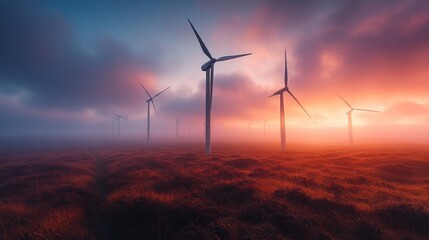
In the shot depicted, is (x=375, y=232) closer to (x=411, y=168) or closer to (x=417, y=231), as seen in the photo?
(x=417, y=231)

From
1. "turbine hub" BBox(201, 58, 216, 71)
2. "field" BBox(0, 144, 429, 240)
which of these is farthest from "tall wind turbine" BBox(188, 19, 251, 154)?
"field" BBox(0, 144, 429, 240)

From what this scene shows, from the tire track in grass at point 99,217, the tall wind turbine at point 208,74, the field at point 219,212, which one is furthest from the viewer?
the tall wind turbine at point 208,74

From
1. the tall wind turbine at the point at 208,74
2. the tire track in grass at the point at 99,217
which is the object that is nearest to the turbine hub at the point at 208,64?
the tall wind turbine at the point at 208,74

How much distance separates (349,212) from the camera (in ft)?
39.8

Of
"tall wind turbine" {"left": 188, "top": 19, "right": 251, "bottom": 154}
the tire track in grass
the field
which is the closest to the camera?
the field

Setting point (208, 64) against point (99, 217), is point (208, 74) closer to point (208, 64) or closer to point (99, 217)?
point (208, 64)

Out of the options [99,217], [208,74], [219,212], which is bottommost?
[99,217]

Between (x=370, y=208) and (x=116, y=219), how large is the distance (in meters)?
15.6

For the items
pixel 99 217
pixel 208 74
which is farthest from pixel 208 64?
pixel 99 217

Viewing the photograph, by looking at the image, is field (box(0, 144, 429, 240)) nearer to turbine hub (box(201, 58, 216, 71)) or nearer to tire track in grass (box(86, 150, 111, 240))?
tire track in grass (box(86, 150, 111, 240))

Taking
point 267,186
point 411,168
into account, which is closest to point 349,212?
point 267,186

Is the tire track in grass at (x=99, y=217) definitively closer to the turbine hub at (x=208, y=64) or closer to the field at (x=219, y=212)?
the field at (x=219, y=212)

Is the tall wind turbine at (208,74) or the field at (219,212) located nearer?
the field at (219,212)

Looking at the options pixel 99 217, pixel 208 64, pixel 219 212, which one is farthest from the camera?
pixel 208 64
